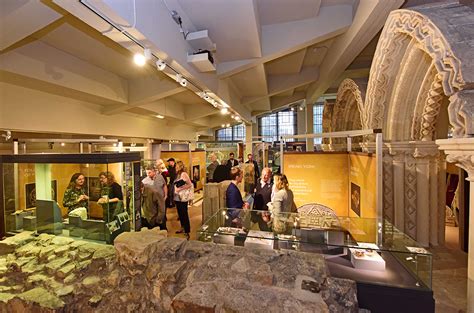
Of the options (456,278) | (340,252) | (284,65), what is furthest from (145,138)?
(456,278)

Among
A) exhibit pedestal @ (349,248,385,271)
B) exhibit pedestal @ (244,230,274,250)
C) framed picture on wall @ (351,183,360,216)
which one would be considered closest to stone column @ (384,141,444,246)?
framed picture on wall @ (351,183,360,216)

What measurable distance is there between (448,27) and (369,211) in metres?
2.18

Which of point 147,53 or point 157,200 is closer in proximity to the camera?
point 147,53

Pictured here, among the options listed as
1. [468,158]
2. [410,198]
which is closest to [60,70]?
[468,158]

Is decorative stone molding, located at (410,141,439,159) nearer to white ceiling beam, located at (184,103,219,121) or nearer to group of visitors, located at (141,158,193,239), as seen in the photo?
group of visitors, located at (141,158,193,239)

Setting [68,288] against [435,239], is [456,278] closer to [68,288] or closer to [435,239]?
[435,239]

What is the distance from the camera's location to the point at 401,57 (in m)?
3.57

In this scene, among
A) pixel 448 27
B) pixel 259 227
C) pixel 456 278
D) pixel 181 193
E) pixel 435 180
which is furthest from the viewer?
pixel 181 193

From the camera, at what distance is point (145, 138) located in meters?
8.53

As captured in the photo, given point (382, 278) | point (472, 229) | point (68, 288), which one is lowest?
point (68, 288)

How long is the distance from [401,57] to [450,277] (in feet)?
9.95

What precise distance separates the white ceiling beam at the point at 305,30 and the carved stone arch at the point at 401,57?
73cm

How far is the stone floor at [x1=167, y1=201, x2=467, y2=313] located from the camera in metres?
2.61

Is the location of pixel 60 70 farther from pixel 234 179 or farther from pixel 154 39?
pixel 234 179
